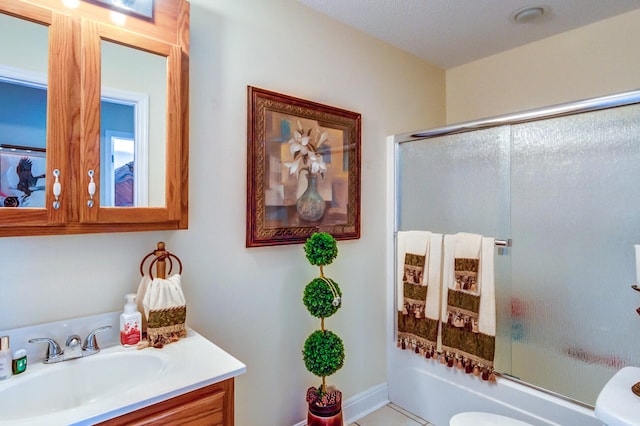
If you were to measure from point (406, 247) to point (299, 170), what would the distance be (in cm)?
88

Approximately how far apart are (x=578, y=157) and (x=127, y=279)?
2.05 meters

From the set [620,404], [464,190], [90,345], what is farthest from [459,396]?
[90,345]

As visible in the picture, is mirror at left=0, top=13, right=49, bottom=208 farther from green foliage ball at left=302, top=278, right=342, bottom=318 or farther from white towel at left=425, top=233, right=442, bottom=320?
white towel at left=425, top=233, right=442, bottom=320

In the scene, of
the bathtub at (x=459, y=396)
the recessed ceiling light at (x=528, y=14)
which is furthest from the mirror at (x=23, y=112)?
the recessed ceiling light at (x=528, y=14)

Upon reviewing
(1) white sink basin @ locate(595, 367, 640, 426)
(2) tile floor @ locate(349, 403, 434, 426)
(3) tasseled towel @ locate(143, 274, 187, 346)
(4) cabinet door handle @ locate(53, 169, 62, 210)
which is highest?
(4) cabinet door handle @ locate(53, 169, 62, 210)

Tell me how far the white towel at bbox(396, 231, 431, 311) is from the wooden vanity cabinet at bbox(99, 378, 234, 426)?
55.8 inches

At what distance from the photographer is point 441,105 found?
286cm

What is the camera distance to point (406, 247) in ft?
7.45

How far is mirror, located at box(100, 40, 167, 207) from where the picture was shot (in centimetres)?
119

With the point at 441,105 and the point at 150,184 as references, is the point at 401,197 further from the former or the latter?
the point at 150,184

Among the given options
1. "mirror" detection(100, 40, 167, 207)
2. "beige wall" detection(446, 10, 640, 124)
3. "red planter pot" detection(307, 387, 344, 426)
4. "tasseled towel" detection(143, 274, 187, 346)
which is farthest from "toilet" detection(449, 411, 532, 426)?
"beige wall" detection(446, 10, 640, 124)

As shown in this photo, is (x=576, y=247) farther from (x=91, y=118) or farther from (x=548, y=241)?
(x=91, y=118)

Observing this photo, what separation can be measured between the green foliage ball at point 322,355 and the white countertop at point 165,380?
22.8 inches

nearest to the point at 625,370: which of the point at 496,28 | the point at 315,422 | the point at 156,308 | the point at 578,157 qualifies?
the point at 578,157
